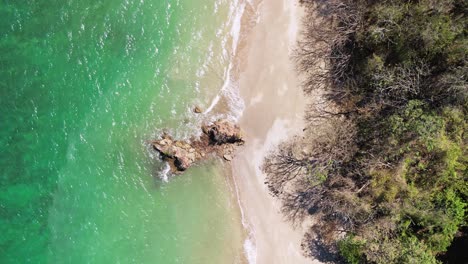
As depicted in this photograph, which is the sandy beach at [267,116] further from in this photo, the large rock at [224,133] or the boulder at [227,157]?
the large rock at [224,133]

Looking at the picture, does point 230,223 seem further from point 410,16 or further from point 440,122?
point 410,16

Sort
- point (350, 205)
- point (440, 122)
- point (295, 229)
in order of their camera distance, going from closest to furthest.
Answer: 1. point (440, 122)
2. point (350, 205)
3. point (295, 229)

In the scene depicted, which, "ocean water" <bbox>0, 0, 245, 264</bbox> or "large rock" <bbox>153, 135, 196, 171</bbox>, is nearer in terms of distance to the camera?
"large rock" <bbox>153, 135, 196, 171</bbox>

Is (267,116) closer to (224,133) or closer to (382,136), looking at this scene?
(224,133)

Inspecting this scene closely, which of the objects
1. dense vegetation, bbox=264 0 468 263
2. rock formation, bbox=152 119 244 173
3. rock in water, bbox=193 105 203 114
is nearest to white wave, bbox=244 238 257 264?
dense vegetation, bbox=264 0 468 263

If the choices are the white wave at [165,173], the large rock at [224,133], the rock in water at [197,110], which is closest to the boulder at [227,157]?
the large rock at [224,133]

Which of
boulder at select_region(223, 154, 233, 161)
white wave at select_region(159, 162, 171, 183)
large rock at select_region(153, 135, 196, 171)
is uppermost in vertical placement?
boulder at select_region(223, 154, 233, 161)

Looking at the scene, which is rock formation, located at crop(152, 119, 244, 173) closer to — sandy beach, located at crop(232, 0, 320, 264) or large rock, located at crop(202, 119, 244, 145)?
large rock, located at crop(202, 119, 244, 145)

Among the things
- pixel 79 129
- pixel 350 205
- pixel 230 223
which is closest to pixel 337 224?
pixel 350 205
